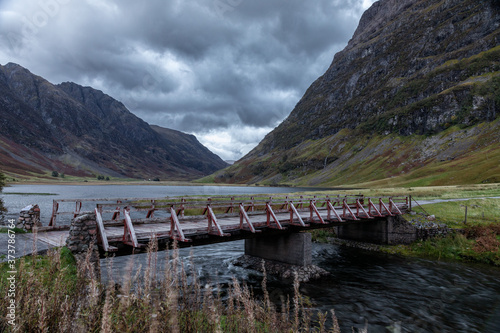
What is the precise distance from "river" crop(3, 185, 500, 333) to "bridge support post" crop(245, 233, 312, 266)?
1953 mm

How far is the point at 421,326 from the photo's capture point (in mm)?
13547

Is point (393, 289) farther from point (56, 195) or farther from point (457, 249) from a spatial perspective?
point (56, 195)

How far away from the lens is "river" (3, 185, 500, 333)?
1402cm

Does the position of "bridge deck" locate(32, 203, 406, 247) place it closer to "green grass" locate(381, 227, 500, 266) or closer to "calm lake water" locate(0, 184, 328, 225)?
"green grass" locate(381, 227, 500, 266)

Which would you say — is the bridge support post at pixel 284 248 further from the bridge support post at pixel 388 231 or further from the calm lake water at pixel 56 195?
the calm lake water at pixel 56 195

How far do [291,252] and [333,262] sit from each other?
18.5 feet

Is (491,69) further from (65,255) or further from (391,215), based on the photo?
(65,255)

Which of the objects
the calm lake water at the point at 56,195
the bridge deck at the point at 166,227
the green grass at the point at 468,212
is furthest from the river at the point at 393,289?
the calm lake water at the point at 56,195

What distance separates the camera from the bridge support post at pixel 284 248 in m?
20.7

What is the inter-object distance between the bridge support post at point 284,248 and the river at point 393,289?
1.95 m

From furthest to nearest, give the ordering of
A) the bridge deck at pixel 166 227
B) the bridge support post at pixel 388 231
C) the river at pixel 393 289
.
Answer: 1. the bridge support post at pixel 388 231
2. the river at pixel 393 289
3. the bridge deck at pixel 166 227

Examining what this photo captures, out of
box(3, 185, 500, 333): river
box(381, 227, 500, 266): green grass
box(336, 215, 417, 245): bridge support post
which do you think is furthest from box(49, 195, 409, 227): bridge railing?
box(381, 227, 500, 266): green grass

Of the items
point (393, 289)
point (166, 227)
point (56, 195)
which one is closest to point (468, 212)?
point (393, 289)

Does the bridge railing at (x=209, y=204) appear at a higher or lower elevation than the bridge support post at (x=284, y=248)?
higher
